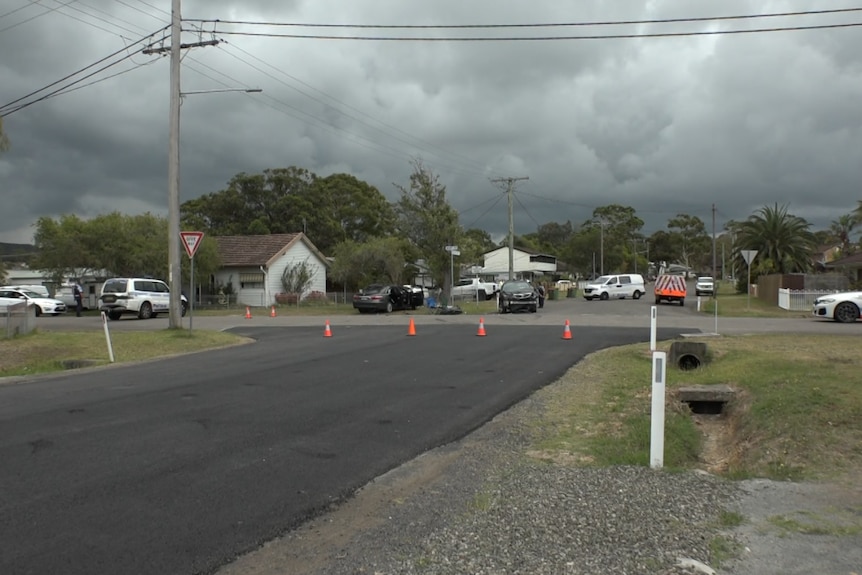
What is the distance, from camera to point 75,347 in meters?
17.1

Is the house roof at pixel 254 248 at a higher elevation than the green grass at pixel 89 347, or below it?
higher

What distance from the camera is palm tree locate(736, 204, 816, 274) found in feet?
169

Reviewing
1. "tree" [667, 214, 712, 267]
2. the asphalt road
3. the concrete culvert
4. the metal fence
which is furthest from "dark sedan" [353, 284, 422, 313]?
"tree" [667, 214, 712, 267]

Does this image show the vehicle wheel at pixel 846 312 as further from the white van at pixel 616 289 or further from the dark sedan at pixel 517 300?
the white van at pixel 616 289

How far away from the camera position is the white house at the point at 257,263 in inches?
1847

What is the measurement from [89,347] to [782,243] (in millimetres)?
49759

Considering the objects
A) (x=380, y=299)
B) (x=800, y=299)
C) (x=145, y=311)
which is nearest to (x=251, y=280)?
(x=380, y=299)

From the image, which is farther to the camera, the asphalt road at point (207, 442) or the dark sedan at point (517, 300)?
the dark sedan at point (517, 300)

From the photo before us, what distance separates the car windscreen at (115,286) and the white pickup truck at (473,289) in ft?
84.6

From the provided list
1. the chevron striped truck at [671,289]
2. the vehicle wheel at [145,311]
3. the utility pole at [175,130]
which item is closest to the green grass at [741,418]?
the utility pole at [175,130]

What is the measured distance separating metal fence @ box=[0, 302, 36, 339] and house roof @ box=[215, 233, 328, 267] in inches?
1060

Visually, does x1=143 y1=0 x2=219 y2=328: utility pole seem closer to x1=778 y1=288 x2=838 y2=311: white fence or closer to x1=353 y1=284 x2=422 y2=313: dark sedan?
x1=353 y1=284 x2=422 y2=313: dark sedan

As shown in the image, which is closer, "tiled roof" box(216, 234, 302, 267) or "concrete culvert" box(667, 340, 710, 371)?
"concrete culvert" box(667, 340, 710, 371)

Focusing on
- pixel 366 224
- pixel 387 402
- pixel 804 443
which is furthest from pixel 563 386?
pixel 366 224
